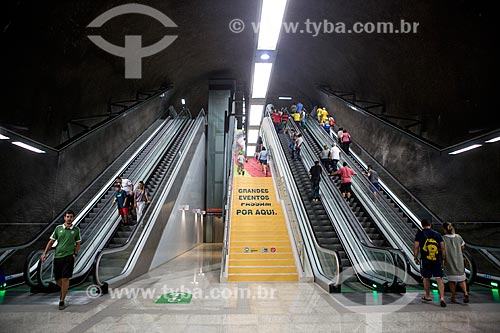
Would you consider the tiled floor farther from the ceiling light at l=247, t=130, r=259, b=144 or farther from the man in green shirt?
the ceiling light at l=247, t=130, r=259, b=144

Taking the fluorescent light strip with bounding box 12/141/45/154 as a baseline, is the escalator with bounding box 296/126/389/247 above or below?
below

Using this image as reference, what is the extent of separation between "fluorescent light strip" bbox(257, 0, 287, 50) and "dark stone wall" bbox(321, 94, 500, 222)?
5.62 meters

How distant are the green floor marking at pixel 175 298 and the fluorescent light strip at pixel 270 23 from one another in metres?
8.95

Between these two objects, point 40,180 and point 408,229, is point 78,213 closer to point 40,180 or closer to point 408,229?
point 40,180

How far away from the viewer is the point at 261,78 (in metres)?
17.6

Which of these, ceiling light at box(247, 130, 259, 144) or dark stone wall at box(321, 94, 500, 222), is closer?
dark stone wall at box(321, 94, 500, 222)

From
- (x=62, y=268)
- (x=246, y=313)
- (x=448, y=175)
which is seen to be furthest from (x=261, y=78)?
(x=246, y=313)

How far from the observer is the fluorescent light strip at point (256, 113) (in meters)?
22.8

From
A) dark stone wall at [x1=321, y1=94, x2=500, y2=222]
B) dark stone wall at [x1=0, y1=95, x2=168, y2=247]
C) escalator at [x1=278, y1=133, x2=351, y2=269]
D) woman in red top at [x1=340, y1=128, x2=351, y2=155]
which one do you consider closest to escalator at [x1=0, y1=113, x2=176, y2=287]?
dark stone wall at [x1=0, y1=95, x2=168, y2=247]

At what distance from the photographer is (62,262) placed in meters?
4.29

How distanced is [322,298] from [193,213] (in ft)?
32.8

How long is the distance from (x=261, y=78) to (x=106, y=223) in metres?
12.6

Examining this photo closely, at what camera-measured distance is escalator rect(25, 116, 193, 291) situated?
17.3 ft

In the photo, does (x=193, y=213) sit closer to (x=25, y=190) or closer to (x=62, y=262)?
(x=25, y=190)
